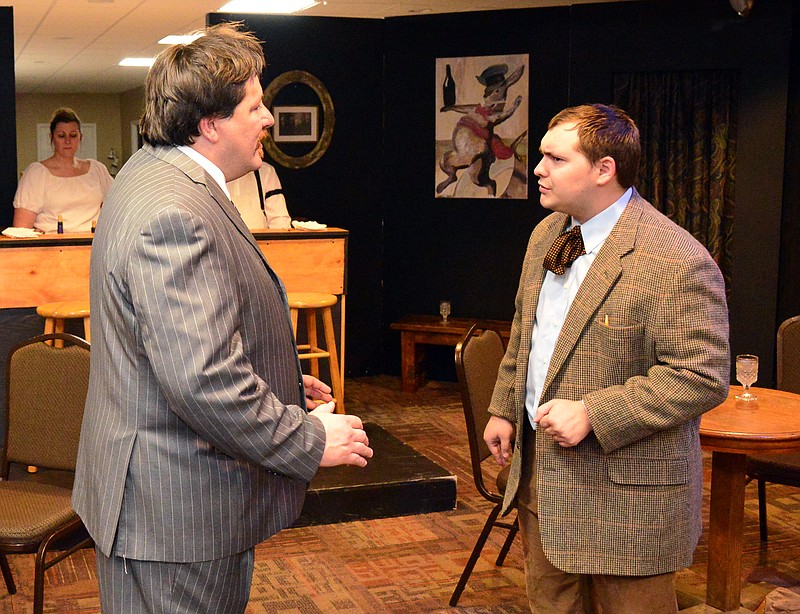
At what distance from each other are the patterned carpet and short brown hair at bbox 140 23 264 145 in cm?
224

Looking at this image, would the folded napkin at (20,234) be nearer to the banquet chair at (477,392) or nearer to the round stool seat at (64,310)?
the round stool seat at (64,310)

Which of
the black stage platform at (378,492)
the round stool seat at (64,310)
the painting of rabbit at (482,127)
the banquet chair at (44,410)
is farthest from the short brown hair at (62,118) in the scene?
the banquet chair at (44,410)

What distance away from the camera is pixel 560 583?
8.72ft

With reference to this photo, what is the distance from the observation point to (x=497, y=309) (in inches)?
290

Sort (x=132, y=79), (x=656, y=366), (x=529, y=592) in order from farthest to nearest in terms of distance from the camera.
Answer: (x=132, y=79) < (x=529, y=592) < (x=656, y=366)

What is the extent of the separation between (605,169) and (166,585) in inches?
55.0

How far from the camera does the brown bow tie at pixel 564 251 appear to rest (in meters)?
2.52

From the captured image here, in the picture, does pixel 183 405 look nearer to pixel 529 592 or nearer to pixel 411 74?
pixel 529 592

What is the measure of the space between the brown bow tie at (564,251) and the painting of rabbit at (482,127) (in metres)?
4.62

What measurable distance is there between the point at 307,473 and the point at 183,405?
0.90 feet

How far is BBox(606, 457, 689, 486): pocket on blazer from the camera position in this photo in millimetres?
2436

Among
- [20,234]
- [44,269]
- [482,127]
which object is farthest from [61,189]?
[482,127]

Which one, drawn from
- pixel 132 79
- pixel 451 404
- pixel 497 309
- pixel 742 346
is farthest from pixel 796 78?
pixel 132 79

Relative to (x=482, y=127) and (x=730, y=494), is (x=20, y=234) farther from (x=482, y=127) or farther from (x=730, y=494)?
(x=730, y=494)
